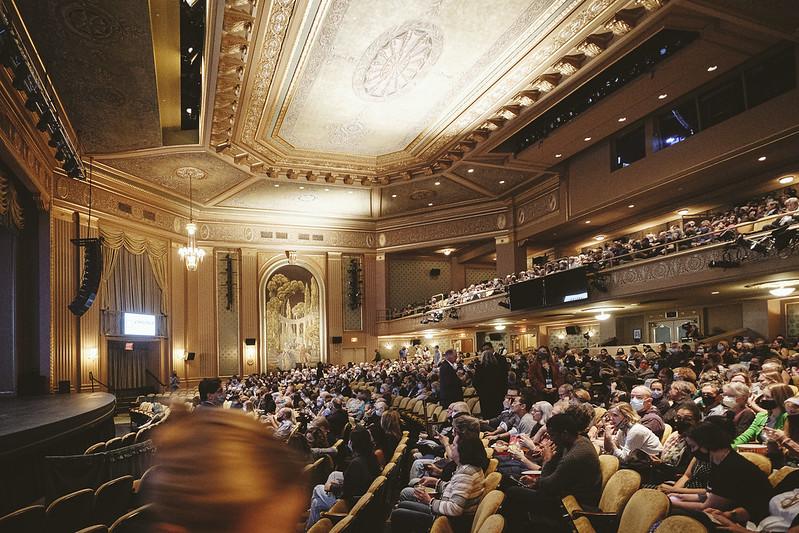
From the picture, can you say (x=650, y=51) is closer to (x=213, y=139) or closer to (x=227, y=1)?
(x=227, y=1)

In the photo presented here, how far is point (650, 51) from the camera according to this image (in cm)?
1276

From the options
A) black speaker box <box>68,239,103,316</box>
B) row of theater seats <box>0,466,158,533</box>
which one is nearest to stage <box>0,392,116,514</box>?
row of theater seats <box>0,466,158,533</box>

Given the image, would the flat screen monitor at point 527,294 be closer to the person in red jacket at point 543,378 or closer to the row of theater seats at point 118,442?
the person in red jacket at point 543,378

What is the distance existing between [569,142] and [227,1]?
1020 cm

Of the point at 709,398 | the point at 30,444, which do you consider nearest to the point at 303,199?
the point at 30,444

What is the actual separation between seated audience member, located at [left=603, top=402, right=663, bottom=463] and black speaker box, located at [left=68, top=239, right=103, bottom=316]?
489 inches

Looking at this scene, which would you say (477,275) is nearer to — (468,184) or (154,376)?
(468,184)

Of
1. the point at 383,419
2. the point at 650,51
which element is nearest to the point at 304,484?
the point at 383,419

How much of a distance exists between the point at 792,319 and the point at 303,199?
1568 centimetres

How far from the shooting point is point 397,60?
13062 millimetres

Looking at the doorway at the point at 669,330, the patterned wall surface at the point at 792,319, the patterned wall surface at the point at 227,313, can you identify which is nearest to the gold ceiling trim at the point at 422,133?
the patterned wall surface at the point at 227,313

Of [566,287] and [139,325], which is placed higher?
[566,287]

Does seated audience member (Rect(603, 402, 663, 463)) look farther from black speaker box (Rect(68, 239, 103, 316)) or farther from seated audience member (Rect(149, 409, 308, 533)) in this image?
black speaker box (Rect(68, 239, 103, 316))

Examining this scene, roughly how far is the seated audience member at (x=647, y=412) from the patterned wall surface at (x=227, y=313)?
1754 centimetres
